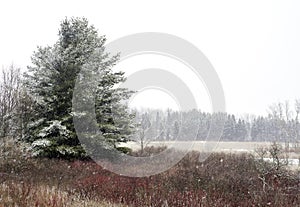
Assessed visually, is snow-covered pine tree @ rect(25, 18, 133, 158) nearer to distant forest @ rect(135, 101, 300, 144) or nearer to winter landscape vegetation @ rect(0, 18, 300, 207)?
winter landscape vegetation @ rect(0, 18, 300, 207)

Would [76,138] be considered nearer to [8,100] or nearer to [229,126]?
[8,100]

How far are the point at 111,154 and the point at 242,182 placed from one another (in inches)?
288

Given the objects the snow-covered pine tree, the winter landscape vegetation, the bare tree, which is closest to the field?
the winter landscape vegetation

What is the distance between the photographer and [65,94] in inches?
595

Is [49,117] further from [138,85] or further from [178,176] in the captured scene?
[178,176]

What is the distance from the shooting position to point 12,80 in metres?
18.1

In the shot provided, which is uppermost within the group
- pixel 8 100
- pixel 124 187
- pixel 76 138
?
pixel 8 100

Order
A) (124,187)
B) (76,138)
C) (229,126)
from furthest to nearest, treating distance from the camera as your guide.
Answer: (229,126)
(76,138)
(124,187)

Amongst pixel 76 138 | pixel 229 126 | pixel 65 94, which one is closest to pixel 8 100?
pixel 65 94

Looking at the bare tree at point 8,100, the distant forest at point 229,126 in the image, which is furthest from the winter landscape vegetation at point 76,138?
the distant forest at point 229,126

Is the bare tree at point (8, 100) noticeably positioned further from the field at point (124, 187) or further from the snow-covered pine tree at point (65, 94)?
the field at point (124, 187)

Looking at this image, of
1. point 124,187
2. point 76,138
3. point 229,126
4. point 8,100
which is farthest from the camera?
point 229,126

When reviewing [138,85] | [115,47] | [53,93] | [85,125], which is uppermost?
[115,47]

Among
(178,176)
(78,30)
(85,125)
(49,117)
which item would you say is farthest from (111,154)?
(78,30)
